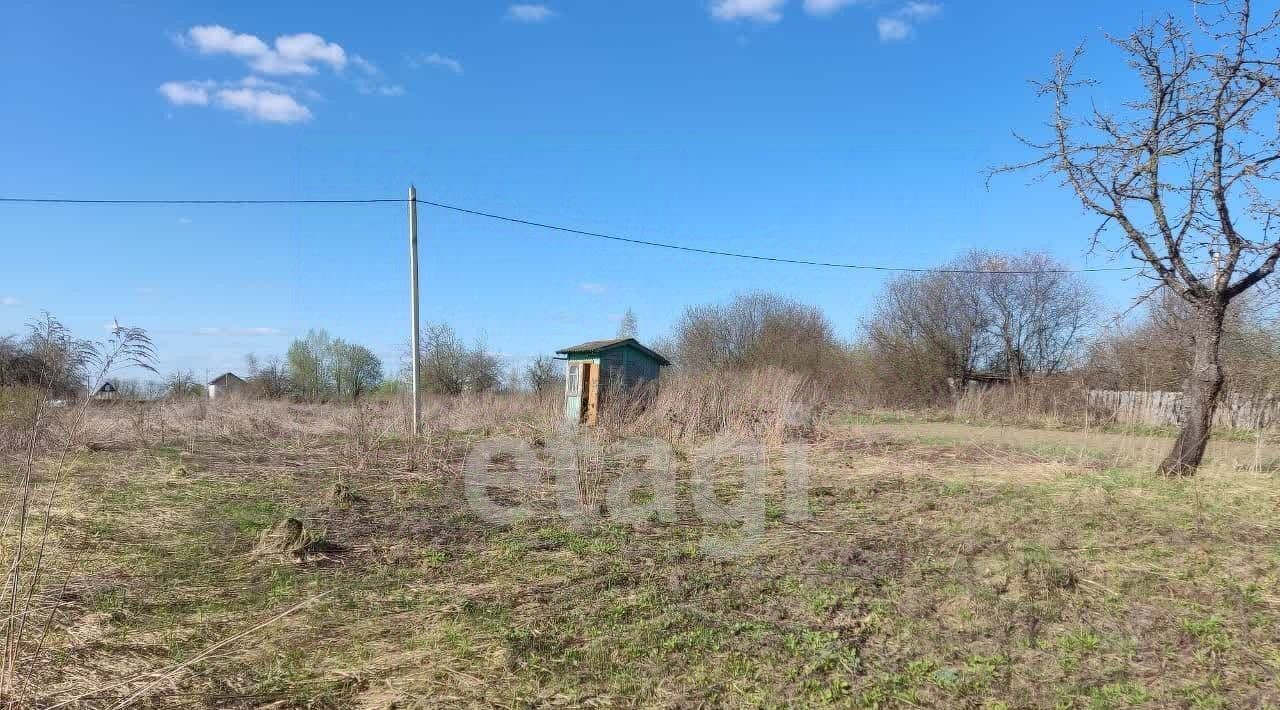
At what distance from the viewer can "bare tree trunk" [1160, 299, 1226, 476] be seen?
6707mm

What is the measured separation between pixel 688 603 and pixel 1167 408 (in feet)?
60.7

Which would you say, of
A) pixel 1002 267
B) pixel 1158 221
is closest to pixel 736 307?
pixel 1002 267

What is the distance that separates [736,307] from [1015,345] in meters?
10.7

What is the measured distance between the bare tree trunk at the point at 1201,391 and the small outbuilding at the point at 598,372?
30.1 ft

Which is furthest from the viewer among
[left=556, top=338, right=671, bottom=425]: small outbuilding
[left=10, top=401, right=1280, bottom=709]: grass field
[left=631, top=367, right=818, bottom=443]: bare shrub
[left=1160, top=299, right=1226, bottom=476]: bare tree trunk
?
[left=556, top=338, right=671, bottom=425]: small outbuilding

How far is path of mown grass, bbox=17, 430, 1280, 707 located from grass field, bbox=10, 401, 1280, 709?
0.06 feet

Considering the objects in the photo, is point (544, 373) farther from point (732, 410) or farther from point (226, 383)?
point (226, 383)

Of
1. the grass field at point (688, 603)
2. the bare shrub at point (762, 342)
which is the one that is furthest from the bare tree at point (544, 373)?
the grass field at point (688, 603)

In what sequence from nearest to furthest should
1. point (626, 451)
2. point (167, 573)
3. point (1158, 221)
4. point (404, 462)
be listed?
point (167, 573)
point (1158, 221)
point (404, 462)
point (626, 451)

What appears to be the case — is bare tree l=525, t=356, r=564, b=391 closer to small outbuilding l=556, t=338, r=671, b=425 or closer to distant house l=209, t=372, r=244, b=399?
small outbuilding l=556, t=338, r=671, b=425

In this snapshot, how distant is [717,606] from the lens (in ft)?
12.9

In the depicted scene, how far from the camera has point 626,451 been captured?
33.1 feet

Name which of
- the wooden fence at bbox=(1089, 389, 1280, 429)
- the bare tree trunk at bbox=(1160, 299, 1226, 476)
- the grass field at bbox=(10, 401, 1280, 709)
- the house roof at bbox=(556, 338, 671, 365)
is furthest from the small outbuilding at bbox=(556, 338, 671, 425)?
the wooden fence at bbox=(1089, 389, 1280, 429)

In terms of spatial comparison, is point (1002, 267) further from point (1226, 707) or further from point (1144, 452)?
point (1226, 707)
